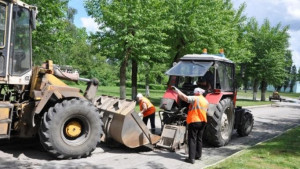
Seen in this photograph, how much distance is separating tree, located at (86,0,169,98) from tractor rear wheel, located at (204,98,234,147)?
847 cm

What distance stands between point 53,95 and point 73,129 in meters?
0.85

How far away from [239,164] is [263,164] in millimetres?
597

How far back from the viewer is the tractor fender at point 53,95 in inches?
266

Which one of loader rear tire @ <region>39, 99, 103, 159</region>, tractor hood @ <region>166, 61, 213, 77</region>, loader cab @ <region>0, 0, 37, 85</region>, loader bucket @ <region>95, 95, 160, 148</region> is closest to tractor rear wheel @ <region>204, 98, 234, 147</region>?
tractor hood @ <region>166, 61, 213, 77</region>

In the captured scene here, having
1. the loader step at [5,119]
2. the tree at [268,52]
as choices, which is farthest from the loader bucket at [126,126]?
the tree at [268,52]

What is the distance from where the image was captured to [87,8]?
717 inches

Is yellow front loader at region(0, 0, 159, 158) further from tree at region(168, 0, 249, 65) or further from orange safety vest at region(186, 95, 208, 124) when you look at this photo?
tree at region(168, 0, 249, 65)

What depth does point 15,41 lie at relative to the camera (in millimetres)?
6727

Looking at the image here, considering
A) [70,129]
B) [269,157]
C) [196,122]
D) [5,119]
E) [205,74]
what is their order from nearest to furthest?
[5,119] < [70,129] < [196,122] < [269,157] < [205,74]

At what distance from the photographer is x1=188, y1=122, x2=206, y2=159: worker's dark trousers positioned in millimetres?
7223

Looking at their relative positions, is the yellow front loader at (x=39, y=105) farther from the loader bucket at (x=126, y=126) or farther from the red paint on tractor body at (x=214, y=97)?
the red paint on tractor body at (x=214, y=97)

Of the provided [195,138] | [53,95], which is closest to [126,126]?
[195,138]

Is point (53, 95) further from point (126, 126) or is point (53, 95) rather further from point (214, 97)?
point (214, 97)

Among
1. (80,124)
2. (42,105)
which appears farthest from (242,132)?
(42,105)
